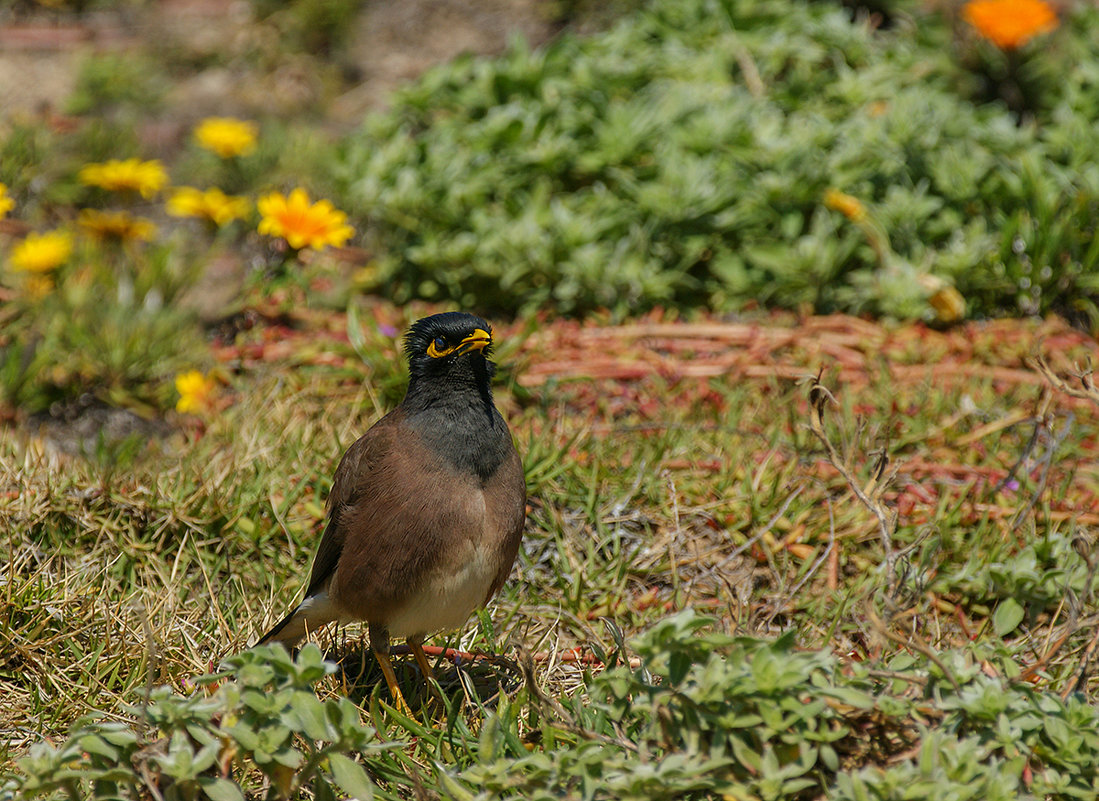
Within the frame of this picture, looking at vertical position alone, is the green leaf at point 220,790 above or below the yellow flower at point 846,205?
above

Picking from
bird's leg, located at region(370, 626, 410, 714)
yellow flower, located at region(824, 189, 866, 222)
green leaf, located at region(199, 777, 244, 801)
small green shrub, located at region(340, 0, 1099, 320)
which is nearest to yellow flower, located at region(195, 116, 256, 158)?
small green shrub, located at region(340, 0, 1099, 320)

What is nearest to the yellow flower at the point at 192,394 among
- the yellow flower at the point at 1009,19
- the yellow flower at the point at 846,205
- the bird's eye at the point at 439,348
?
the bird's eye at the point at 439,348

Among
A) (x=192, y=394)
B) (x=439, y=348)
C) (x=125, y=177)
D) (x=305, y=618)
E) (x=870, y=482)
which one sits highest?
(x=439, y=348)

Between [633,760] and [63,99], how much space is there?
7.91m

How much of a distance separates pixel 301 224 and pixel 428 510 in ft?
8.70

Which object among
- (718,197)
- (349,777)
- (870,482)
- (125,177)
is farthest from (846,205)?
(349,777)

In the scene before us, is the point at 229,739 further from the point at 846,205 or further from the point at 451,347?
the point at 846,205

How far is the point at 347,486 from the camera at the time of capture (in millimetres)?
3693

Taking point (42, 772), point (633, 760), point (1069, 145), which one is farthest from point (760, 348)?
point (42, 772)

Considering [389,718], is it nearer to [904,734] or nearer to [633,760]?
[633,760]

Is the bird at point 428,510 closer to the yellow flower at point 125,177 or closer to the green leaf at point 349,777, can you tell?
the green leaf at point 349,777

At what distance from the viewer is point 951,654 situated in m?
2.63

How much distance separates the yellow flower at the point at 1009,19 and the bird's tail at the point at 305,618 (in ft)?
19.3

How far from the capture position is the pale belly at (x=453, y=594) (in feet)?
11.1
